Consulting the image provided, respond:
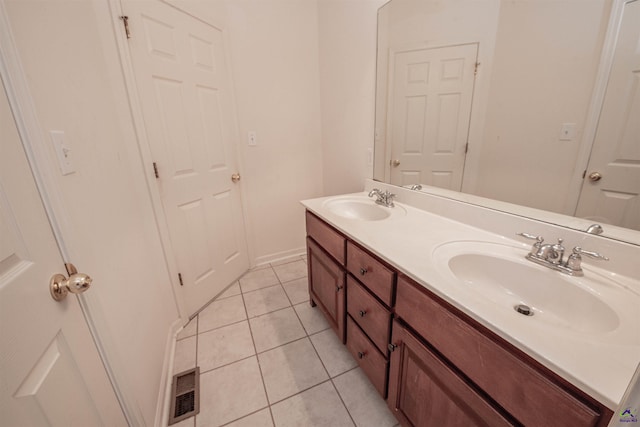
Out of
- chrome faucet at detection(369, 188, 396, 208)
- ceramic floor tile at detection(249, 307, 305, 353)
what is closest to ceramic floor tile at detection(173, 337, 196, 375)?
ceramic floor tile at detection(249, 307, 305, 353)

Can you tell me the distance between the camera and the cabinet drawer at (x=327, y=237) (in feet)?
4.22

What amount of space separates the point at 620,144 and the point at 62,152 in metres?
1.66

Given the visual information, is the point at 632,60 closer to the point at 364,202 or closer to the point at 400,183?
the point at 400,183

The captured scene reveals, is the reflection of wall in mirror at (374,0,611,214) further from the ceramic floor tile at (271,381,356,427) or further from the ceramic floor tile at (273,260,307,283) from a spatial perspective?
the ceramic floor tile at (273,260,307,283)

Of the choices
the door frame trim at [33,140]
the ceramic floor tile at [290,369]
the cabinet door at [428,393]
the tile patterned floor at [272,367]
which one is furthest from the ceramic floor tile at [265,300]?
the door frame trim at [33,140]

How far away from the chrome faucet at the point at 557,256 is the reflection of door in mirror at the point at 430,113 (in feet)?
1.61

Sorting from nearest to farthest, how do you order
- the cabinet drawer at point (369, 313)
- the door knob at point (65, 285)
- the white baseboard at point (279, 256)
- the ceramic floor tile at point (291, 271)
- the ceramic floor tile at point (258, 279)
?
the door knob at point (65, 285) → the cabinet drawer at point (369, 313) → the ceramic floor tile at point (258, 279) → the ceramic floor tile at point (291, 271) → the white baseboard at point (279, 256)

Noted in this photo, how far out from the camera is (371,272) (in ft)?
3.46

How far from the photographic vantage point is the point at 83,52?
0.96 m

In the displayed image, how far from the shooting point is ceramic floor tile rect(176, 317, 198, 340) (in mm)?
1685

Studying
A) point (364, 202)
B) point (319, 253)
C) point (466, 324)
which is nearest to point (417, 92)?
point (364, 202)

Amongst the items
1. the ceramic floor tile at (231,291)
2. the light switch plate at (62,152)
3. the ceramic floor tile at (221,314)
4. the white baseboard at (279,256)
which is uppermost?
the light switch plate at (62,152)

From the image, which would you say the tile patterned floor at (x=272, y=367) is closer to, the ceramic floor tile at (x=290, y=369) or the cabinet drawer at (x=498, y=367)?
the ceramic floor tile at (x=290, y=369)

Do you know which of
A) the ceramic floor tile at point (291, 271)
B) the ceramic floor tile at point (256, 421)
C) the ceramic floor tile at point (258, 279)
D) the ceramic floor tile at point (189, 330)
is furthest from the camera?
the ceramic floor tile at point (291, 271)
